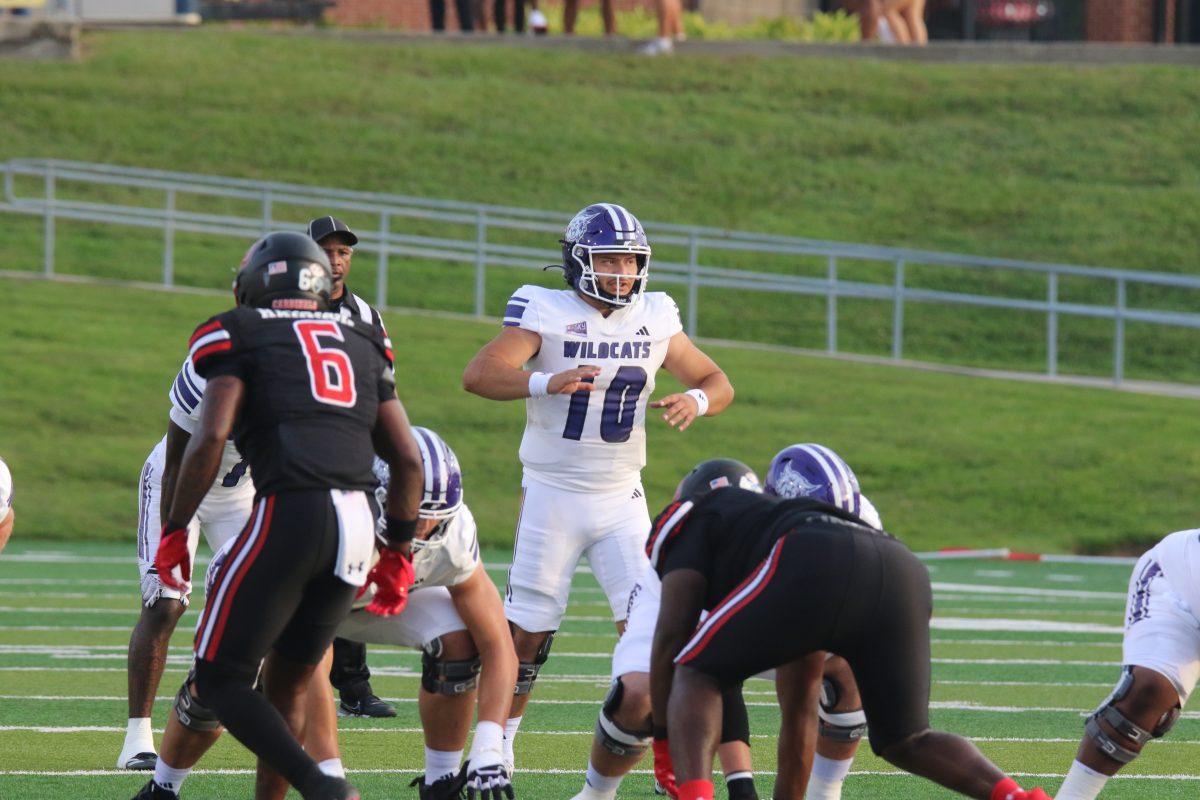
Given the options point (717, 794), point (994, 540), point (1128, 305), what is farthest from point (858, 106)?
point (717, 794)

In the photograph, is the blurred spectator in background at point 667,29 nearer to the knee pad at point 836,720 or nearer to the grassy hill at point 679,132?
the grassy hill at point 679,132

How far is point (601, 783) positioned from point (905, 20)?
2574 centimetres

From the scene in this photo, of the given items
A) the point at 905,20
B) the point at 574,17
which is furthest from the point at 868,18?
the point at 574,17

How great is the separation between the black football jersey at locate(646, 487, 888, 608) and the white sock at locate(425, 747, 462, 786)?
109 cm

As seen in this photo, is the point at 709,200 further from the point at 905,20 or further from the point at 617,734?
the point at 617,734

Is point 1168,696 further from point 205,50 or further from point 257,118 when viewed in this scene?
point 205,50

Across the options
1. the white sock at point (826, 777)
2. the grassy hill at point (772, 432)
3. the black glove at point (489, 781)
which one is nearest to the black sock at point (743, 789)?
the white sock at point (826, 777)

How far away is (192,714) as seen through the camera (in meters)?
5.55

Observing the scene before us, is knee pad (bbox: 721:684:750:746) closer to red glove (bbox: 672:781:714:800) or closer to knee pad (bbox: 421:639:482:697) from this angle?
red glove (bbox: 672:781:714:800)

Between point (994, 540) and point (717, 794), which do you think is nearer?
point (717, 794)

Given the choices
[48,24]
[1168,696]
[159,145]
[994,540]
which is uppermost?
[48,24]

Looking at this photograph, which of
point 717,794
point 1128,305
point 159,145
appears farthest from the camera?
point 159,145

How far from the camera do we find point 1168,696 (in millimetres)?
5426

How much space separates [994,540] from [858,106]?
1386 centimetres
